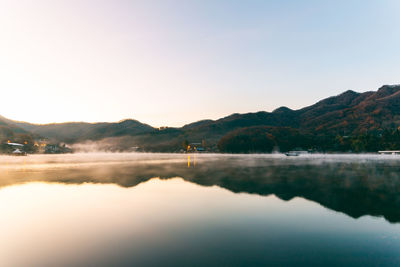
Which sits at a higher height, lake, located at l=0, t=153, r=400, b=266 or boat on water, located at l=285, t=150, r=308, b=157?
lake, located at l=0, t=153, r=400, b=266

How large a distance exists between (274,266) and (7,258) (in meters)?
10.3

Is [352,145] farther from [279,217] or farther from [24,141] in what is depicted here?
[24,141]

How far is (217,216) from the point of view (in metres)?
16.7

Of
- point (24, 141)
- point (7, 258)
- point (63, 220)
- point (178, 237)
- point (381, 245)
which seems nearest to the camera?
point (7, 258)

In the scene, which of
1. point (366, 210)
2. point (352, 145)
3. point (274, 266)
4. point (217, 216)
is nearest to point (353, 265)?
point (274, 266)

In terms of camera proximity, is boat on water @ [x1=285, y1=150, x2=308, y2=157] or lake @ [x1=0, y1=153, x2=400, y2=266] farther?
boat on water @ [x1=285, y1=150, x2=308, y2=157]

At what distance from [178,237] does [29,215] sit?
1145 cm

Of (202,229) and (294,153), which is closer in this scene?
(202,229)

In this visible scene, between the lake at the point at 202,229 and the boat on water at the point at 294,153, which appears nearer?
the lake at the point at 202,229

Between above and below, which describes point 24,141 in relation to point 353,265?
above

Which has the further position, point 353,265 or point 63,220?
point 63,220

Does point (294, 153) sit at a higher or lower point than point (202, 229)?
lower

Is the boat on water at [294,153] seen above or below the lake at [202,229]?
below

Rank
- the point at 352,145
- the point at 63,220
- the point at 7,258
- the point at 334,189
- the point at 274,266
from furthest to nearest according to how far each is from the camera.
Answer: the point at 352,145, the point at 334,189, the point at 63,220, the point at 7,258, the point at 274,266
